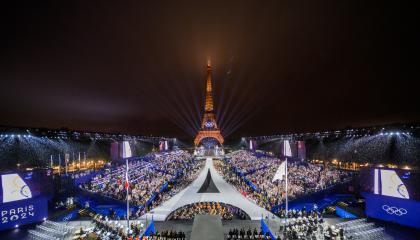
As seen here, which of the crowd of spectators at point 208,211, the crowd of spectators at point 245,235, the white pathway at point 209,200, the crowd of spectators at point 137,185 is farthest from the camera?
the crowd of spectators at point 137,185

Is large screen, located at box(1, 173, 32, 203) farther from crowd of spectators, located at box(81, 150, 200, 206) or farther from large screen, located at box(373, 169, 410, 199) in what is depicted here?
large screen, located at box(373, 169, 410, 199)

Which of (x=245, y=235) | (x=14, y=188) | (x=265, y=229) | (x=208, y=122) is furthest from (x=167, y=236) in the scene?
(x=208, y=122)

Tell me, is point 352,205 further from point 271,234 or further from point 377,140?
point 377,140

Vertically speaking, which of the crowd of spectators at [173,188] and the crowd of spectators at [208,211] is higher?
the crowd of spectators at [173,188]

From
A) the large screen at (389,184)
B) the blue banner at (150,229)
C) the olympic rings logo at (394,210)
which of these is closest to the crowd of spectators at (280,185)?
the olympic rings logo at (394,210)

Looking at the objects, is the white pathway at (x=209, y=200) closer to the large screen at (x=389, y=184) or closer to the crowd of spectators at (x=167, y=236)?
the crowd of spectators at (x=167, y=236)

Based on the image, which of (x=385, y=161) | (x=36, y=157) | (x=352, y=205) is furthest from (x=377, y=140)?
(x=36, y=157)

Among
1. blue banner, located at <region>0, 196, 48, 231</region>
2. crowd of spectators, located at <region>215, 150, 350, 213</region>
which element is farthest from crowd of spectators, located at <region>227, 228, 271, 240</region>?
blue banner, located at <region>0, 196, 48, 231</region>
